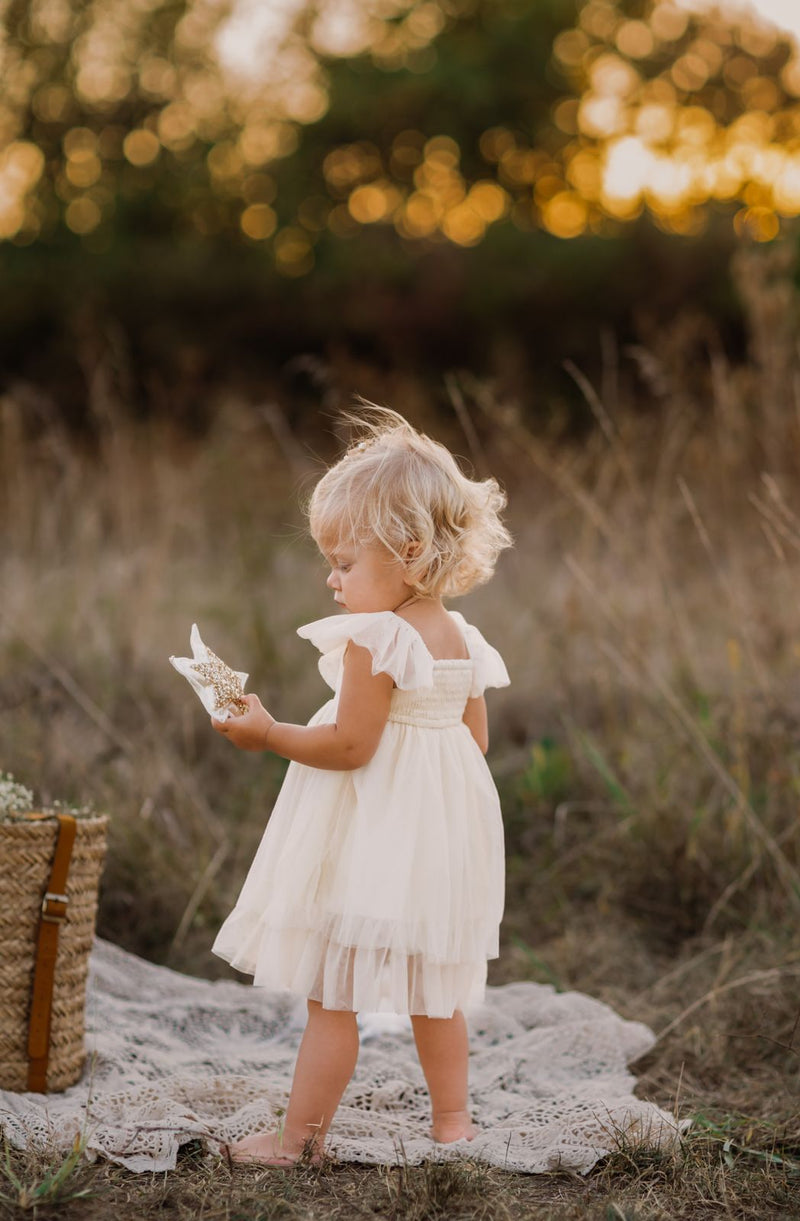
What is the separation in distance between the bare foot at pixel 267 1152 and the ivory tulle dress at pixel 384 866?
0.25m

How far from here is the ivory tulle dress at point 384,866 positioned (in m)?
2.04

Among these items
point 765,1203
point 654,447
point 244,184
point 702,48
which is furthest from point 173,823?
point 702,48

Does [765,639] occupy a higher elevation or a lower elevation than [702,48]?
lower

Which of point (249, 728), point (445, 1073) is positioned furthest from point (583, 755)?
point (249, 728)

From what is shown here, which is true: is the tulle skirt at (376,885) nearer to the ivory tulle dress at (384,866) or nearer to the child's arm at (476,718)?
the ivory tulle dress at (384,866)

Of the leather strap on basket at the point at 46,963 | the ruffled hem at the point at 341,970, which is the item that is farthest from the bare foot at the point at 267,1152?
the leather strap on basket at the point at 46,963

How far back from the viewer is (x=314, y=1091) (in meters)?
2.08

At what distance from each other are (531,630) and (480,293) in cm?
668

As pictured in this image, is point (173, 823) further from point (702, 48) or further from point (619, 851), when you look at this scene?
point (702, 48)

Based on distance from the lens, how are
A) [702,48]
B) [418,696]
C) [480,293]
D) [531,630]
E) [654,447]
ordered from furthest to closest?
[702,48] < [480,293] < [654,447] < [531,630] < [418,696]

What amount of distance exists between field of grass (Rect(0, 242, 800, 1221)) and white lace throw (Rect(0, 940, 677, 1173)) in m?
0.07

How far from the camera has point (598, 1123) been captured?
2162mm

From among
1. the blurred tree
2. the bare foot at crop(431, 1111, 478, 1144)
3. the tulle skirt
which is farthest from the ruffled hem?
the blurred tree

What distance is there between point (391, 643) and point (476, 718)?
1.15 ft
